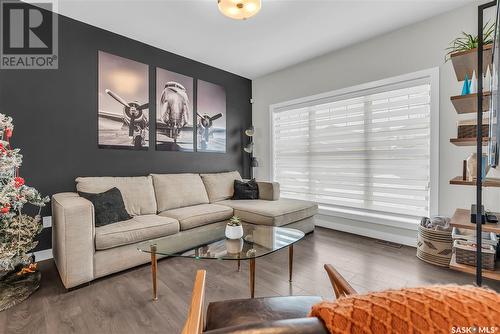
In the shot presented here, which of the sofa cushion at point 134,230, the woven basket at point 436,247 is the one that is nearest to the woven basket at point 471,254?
the woven basket at point 436,247

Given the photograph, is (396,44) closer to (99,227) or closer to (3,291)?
(99,227)

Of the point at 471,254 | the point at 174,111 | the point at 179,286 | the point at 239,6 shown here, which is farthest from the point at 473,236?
the point at 174,111

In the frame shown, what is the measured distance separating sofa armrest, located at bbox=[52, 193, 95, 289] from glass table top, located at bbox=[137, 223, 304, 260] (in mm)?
464

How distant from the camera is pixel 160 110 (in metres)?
3.38

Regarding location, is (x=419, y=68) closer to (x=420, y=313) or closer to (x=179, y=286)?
(x=420, y=313)

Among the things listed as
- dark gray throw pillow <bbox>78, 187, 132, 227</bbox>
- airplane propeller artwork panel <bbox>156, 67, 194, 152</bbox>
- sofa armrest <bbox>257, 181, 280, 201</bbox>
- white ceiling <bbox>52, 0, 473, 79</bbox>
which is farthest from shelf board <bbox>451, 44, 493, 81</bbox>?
dark gray throw pillow <bbox>78, 187, 132, 227</bbox>

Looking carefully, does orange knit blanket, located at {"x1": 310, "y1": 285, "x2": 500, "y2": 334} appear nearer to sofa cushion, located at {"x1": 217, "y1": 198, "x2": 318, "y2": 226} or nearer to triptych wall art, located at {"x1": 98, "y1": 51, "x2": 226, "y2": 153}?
sofa cushion, located at {"x1": 217, "y1": 198, "x2": 318, "y2": 226}

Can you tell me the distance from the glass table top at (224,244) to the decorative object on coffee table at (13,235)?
0.96 metres

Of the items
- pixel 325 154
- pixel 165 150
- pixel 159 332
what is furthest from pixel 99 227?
pixel 325 154

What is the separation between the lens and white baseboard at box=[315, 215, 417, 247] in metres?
2.87

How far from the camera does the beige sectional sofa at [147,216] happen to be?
1903 mm

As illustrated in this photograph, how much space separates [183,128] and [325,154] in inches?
88.1

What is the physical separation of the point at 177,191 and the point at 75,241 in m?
1.34

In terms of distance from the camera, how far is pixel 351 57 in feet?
10.8
